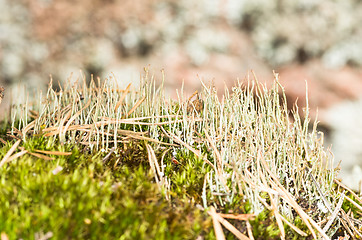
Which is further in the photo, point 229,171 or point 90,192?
point 229,171

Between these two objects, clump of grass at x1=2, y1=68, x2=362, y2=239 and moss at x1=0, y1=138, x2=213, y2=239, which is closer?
moss at x1=0, y1=138, x2=213, y2=239

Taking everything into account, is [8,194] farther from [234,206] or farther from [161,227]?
[234,206]

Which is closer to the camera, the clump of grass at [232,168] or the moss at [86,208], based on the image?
the moss at [86,208]

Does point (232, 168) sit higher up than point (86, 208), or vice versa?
point (232, 168)

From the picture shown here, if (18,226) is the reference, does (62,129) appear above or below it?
above

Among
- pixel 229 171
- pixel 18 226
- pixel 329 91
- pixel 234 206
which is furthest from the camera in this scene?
pixel 329 91

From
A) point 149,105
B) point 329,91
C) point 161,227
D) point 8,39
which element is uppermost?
point 8,39

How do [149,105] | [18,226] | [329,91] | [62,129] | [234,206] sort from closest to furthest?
[18,226] → [234,206] → [62,129] → [149,105] → [329,91]

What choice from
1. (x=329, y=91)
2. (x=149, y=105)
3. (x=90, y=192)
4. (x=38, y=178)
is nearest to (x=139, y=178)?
(x=90, y=192)

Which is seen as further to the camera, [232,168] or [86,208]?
[232,168]

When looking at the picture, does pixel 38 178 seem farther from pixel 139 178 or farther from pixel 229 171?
pixel 229 171
